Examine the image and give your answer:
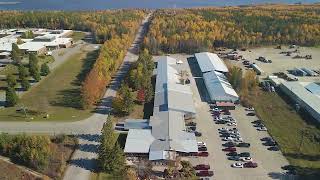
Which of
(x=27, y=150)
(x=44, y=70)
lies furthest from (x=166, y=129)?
(x=44, y=70)

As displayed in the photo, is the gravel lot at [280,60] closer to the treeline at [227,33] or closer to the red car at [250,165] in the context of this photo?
the treeline at [227,33]

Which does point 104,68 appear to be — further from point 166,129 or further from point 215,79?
point 166,129

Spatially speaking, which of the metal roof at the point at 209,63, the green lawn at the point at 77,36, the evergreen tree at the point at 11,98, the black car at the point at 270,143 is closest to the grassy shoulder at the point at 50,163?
the evergreen tree at the point at 11,98

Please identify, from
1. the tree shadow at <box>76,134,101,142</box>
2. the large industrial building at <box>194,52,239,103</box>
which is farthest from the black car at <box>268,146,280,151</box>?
the tree shadow at <box>76,134,101,142</box>

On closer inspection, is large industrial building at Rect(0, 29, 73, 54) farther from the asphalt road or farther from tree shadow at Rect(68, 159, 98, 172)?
tree shadow at Rect(68, 159, 98, 172)

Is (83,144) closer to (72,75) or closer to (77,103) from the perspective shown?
(77,103)

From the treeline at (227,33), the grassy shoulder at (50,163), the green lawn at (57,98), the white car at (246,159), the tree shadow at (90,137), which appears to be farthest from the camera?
the treeline at (227,33)
